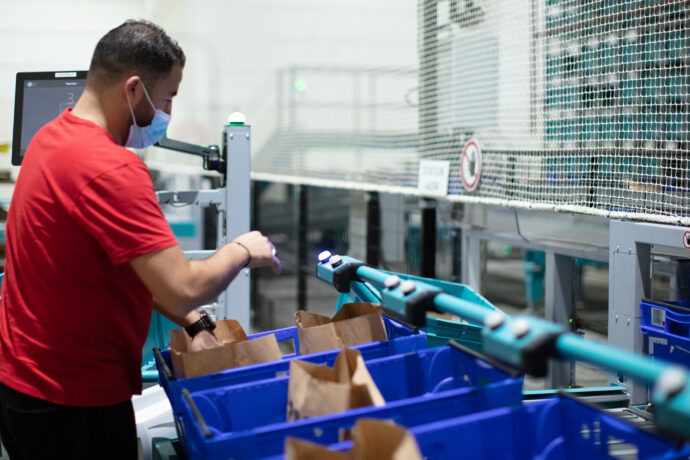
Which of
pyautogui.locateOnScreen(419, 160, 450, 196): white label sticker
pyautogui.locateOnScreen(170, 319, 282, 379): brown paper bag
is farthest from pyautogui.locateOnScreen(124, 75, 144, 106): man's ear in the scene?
pyautogui.locateOnScreen(419, 160, 450, 196): white label sticker

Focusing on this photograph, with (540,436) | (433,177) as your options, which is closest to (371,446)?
(540,436)

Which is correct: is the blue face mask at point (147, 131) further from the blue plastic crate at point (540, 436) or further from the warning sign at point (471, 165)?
the warning sign at point (471, 165)

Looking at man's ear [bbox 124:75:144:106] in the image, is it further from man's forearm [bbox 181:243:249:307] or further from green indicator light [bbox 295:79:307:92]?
green indicator light [bbox 295:79:307:92]

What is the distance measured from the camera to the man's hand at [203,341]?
5.51ft

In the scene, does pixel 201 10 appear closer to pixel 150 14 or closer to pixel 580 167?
pixel 150 14

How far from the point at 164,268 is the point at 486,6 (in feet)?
8.59

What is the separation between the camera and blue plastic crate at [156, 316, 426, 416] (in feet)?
4.58

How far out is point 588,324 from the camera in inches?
125

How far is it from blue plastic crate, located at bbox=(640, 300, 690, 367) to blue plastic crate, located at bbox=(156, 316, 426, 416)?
0.93 metres

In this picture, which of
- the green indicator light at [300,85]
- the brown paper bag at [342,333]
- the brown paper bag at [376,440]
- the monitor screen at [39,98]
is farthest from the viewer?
the green indicator light at [300,85]

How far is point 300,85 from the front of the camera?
5.68m

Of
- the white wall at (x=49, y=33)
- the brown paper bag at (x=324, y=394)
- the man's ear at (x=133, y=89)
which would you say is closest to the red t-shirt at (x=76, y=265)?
the man's ear at (x=133, y=89)

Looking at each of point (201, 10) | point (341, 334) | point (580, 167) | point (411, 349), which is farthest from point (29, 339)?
point (201, 10)

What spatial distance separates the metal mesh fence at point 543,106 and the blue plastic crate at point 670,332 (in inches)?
12.1
